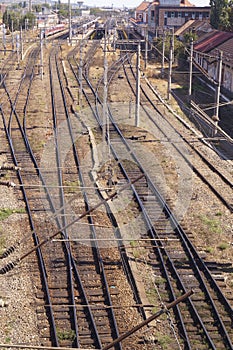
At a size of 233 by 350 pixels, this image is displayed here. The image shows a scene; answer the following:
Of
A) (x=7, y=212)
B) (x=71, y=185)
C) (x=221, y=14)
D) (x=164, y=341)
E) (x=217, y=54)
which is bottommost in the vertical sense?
(x=164, y=341)

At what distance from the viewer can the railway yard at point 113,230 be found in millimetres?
7578

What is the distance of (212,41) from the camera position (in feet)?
107

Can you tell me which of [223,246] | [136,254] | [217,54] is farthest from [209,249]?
[217,54]

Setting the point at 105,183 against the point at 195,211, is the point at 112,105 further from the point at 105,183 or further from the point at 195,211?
the point at 195,211

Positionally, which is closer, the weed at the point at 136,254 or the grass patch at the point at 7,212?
the weed at the point at 136,254

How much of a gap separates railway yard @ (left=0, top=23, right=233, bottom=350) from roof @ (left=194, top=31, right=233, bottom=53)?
37.7 feet

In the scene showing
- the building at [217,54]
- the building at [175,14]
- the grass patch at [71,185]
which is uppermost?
the building at [175,14]

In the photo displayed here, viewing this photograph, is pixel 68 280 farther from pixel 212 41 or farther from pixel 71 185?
pixel 212 41

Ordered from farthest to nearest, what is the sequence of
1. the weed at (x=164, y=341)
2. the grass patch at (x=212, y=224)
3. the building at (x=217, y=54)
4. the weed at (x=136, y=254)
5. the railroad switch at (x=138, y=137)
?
the building at (x=217, y=54) < the railroad switch at (x=138, y=137) < the grass patch at (x=212, y=224) < the weed at (x=136, y=254) < the weed at (x=164, y=341)

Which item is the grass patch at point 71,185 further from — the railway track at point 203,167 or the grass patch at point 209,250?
the grass patch at point 209,250

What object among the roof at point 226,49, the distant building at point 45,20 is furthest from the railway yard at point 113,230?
the distant building at point 45,20

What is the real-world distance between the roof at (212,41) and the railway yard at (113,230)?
37.7ft

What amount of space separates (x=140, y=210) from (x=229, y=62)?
15003mm

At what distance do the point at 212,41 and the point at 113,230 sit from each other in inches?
961
